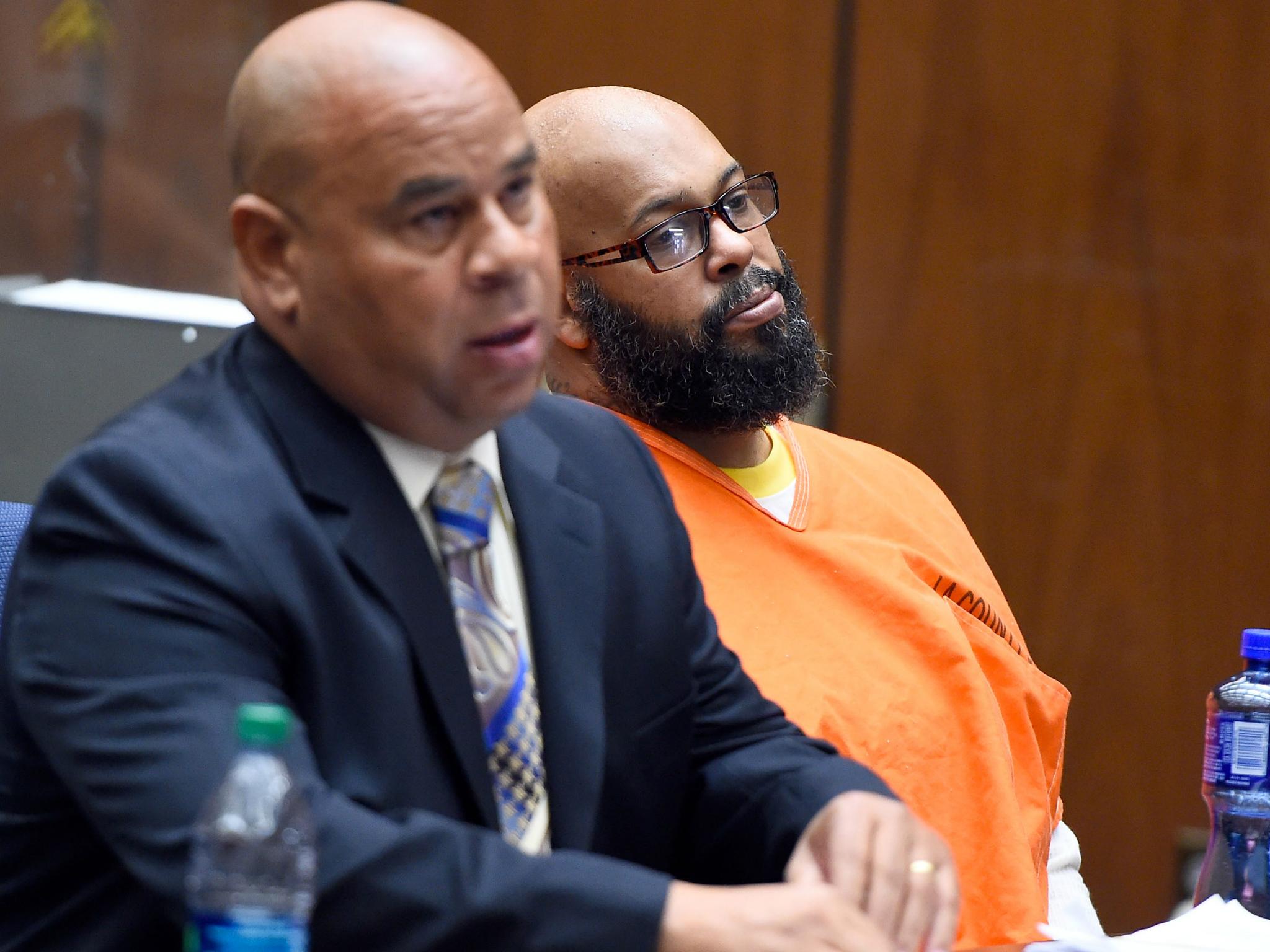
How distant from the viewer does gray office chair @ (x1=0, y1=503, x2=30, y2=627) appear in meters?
1.75

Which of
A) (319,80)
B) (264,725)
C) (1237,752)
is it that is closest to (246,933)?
(264,725)

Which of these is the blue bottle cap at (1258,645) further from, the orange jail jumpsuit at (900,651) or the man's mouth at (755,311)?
the man's mouth at (755,311)

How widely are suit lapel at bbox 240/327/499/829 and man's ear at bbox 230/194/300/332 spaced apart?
7 cm

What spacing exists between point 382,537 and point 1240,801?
1.26 metres

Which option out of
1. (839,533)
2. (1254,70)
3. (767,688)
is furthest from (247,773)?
(1254,70)

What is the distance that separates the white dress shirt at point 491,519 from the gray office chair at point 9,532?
0.46 metres

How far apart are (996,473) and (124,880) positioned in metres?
2.90

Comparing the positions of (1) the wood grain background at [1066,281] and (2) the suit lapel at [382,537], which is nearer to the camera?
(2) the suit lapel at [382,537]

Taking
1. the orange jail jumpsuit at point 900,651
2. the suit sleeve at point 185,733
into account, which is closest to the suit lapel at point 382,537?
the suit sleeve at point 185,733

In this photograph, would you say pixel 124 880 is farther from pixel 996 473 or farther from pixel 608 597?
pixel 996 473

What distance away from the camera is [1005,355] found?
394 centimetres

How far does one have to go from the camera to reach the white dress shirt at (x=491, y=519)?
4.96ft

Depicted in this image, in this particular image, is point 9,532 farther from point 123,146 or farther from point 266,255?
point 123,146

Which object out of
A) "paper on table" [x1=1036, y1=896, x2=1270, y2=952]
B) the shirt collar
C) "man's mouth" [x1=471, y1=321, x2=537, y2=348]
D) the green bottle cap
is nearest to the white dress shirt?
the shirt collar
